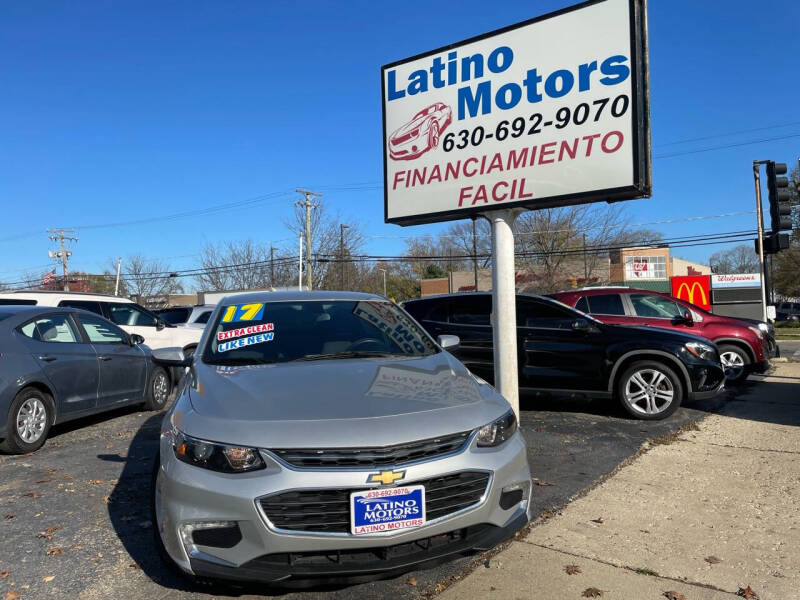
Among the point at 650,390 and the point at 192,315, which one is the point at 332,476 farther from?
the point at 192,315

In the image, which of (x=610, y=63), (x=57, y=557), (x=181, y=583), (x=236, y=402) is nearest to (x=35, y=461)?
(x=57, y=557)

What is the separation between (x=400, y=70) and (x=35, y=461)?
6002 mm

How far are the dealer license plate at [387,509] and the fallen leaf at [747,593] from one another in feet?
5.86

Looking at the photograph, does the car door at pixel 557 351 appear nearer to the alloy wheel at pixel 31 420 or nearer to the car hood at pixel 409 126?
the car hood at pixel 409 126

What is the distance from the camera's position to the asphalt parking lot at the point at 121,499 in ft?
11.0

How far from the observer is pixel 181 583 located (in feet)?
11.0

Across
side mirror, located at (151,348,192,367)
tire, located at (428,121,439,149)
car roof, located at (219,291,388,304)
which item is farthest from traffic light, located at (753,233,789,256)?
side mirror, located at (151,348,192,367)

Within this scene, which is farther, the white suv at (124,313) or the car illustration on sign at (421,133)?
the white suv at (124,313)

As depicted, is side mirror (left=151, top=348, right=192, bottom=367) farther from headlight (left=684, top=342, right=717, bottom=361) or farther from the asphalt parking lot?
headlight (left=684, top=342, right=717, bottom=361)

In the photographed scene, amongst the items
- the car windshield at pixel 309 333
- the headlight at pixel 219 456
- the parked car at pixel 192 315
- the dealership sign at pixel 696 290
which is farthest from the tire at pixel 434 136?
the dealership sign at pixel 696 290

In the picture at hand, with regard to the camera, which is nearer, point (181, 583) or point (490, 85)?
point (181, 583)

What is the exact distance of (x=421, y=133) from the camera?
7824 millimetres

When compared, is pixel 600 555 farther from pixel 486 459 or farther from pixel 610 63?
pixel 610 63

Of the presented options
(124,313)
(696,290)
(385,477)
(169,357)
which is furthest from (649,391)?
(696,290)
